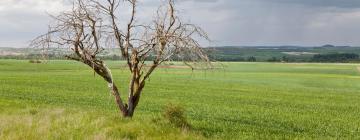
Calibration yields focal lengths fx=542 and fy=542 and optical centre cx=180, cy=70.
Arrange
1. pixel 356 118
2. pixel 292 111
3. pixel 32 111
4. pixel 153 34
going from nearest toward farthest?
pixel 153 34 → pixel 32 111 → pixel 356 118 → pixel 292 111

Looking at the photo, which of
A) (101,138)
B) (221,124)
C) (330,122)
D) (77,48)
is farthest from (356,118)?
(101,138)

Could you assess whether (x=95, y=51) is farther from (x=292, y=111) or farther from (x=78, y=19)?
(x=292, y=111)

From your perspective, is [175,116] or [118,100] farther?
[118,100]

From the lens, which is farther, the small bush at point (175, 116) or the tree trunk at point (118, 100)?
the tree trunk at point (118, 100)

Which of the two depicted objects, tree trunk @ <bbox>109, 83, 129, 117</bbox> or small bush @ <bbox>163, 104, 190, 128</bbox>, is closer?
small bush @ <bbox>163, 104, 190, 128</bbox>

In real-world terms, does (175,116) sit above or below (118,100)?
below

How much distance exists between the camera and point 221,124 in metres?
20.7

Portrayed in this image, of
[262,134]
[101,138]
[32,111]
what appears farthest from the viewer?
[32,111]

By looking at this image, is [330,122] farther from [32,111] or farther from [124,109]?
[32,111]

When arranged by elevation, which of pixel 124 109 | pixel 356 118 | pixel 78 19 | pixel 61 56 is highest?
pixel 78 19

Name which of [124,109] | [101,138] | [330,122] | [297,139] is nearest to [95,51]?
[124,109]

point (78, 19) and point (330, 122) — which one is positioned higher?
point (78, 19)

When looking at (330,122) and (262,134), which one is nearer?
(262,134)

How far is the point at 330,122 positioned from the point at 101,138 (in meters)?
14.2
